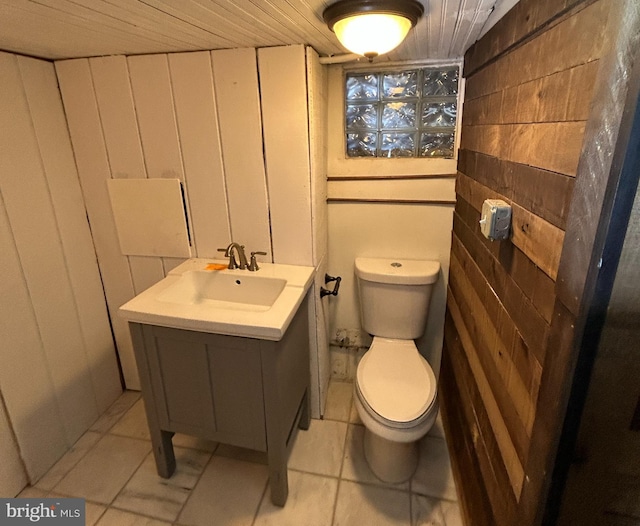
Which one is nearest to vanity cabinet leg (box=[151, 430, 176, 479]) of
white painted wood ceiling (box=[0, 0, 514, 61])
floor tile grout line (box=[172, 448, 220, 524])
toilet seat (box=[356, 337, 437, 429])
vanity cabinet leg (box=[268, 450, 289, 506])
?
floor tile grout line (box=[172, 448, 220, 524])

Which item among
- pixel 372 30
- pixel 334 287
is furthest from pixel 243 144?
pixel 334 287

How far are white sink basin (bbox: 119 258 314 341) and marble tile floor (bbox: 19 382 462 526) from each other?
756 mm

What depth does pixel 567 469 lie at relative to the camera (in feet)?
2.48

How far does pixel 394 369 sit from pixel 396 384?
4.0 inches

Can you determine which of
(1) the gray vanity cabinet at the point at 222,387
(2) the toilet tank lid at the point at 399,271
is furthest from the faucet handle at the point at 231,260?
(2) the toilet tank lid at the point at 399,271

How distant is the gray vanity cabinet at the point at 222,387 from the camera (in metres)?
1.34

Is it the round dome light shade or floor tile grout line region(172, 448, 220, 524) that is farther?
floor tile grout line region(172, 448, 220, 524)

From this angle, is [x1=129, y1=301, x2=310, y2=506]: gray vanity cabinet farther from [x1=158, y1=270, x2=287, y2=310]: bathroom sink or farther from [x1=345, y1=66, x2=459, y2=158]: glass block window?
[x1=345, y1=66, x2=459, y2=158]: glass block window

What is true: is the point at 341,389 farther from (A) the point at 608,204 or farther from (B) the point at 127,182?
(A) the point at 608,204

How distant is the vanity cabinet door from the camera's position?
135 cm

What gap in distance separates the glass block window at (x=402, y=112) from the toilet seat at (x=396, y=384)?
969 millimetres

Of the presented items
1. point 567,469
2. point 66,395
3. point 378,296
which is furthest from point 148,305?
point 567,469

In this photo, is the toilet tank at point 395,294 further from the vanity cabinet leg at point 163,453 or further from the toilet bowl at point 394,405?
the vanity cabinet leg at point 163,453

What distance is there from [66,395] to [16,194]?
0.95m
